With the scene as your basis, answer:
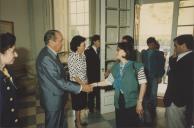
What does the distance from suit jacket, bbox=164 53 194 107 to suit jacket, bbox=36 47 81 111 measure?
1.21m

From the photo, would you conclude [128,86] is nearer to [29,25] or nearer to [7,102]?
[7,102]

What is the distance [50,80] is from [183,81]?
56.9 inches

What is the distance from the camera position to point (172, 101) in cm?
227

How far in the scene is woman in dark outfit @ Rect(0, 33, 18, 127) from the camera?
1701 mm

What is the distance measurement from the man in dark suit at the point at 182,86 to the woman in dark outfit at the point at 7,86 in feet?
5.22

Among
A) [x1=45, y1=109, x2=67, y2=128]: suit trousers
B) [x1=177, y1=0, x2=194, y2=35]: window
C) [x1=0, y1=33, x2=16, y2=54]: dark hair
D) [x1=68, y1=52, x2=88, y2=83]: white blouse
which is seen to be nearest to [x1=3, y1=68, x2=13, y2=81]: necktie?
[x1=0, y1=33, x2=16, y2=54]: dark hair

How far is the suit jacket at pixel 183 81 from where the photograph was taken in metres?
2.09

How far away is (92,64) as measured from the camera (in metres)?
3.99

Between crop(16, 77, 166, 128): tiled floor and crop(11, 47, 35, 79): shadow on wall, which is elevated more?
crop(11, 47, 35, 79): shadow on wall

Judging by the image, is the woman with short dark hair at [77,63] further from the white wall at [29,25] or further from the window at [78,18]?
the window at [78,18]

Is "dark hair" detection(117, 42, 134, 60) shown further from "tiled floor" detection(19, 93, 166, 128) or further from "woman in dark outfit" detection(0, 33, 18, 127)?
"tiled floor" detection(19, 93, 166, 128)

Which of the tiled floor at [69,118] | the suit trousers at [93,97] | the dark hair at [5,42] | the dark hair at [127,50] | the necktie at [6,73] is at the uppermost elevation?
the dark hair at [5,42]

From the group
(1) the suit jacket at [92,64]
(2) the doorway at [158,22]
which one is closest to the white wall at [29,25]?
(1) the suit jacket at [92,64]

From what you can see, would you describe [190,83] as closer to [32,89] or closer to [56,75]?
[56,75]
